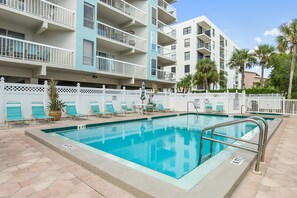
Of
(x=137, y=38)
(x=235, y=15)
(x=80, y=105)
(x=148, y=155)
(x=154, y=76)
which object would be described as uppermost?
(x=235, y=15)

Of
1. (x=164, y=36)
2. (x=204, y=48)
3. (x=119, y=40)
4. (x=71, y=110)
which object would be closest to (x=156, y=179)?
(x=71, y=110)

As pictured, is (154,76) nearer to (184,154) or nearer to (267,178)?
(184,154)

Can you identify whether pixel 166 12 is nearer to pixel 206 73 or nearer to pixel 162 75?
pixel 162 75

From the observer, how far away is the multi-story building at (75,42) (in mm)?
11391

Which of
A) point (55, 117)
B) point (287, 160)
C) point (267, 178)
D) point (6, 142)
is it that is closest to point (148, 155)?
point (267, 178)

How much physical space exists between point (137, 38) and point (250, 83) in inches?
2318

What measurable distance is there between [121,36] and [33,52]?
868cm

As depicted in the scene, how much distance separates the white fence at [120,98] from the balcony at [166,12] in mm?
11013

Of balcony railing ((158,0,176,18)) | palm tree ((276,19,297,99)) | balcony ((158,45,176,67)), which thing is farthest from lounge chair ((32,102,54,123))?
palm tree ((276,19,297,99))

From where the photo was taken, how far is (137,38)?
19.9 m

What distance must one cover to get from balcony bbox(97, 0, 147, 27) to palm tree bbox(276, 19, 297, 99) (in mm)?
15148

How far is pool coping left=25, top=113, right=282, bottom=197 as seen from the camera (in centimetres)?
262

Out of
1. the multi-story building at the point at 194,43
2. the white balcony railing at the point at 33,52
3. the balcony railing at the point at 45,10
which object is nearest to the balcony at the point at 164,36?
the multi-story building at the point at 194,43

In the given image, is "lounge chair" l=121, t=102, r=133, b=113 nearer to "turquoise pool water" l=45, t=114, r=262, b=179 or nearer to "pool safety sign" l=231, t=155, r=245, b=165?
"turquoise pool water" l=45, t=114, r=262, b=179
